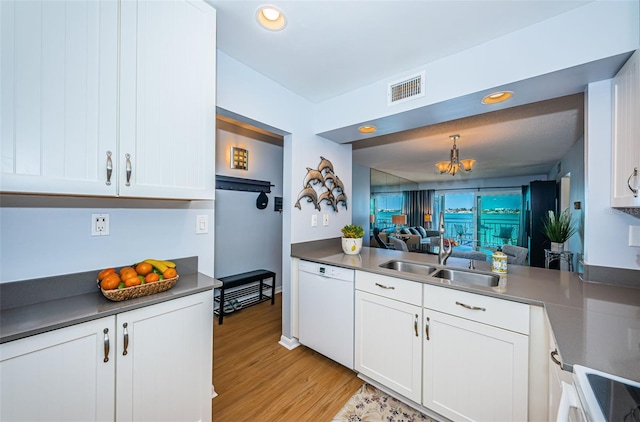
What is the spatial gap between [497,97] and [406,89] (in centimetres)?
61

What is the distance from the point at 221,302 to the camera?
2.77m

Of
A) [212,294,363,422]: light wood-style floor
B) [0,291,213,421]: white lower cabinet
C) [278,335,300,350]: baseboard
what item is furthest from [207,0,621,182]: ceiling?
[212,294,363,422]: light wood-style floor

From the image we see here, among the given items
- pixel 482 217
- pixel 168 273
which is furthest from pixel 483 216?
pixel 168 273

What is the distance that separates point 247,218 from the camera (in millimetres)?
3605

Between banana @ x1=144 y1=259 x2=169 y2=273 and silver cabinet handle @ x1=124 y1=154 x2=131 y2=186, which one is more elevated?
silver cabinet handle @ x1=124 y1=154 x2=131 y2=186

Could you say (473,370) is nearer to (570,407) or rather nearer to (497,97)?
(570,407)

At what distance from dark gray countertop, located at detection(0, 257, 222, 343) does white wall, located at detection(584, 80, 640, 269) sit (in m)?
2.23

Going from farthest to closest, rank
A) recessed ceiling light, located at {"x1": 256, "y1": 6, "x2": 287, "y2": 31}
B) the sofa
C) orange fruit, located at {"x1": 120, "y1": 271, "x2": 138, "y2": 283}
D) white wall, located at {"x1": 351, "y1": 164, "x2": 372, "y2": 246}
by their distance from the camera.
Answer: the sofa < white wall, located at {"x1": 351, "y1": 164, "x2": 372, "y2": 246} < recessed ceiling light, located at {"x1": 256, "y1": 6, "x2": 287, "y2": 31} < orange fruit, located at {"x1": 120, "y1": 271, "x2": 138, "y2": 283}

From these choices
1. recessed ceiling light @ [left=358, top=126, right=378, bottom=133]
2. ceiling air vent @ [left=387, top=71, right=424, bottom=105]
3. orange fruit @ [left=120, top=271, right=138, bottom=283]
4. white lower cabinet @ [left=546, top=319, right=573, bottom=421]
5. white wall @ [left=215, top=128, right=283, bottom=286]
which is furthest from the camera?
white wall @ [left=215, top=128, right=283, bottom=286]

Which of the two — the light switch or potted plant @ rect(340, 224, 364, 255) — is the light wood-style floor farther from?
the light switch

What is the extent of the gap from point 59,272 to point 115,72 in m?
0.95

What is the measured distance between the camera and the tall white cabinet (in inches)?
34.9

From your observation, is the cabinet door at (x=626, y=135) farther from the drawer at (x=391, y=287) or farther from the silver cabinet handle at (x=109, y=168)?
the silver cabinet handle at (x=109, y=168)

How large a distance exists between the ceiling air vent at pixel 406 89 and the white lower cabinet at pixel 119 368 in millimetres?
1905
